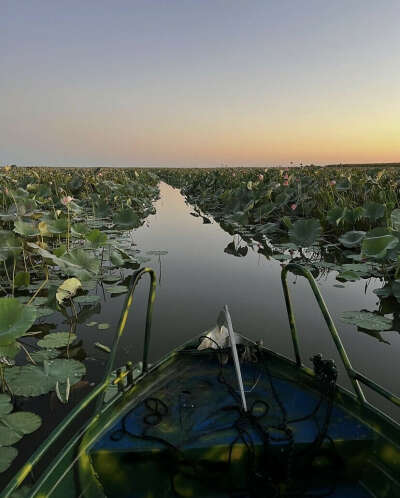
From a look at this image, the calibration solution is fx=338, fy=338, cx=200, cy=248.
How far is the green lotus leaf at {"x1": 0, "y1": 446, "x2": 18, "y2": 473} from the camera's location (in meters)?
1.50

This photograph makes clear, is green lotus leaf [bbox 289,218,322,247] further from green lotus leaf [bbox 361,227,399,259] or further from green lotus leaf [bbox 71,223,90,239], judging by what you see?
green lotus leaf [bbox 71,223,90,239]

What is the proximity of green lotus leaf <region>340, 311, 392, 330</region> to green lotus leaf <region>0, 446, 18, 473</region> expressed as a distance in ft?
8.61

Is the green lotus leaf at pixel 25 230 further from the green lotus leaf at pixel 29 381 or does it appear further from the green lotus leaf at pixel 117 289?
the green lotus leaf at pixel 29 381

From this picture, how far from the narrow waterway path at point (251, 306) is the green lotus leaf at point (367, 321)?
0.16 metres

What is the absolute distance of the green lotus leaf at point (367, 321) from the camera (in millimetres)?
2891

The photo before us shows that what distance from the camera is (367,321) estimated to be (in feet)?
9.86

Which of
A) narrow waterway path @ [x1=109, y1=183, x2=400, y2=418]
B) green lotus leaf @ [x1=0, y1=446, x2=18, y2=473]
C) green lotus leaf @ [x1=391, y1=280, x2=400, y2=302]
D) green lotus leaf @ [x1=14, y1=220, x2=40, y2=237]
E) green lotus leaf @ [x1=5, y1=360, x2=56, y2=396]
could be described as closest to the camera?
green lotus leaf @ [x1=0, y1=446, x2=18, y2=473]

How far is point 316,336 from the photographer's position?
10.2 feet

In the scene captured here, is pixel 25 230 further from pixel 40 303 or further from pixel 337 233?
pixel 337 233

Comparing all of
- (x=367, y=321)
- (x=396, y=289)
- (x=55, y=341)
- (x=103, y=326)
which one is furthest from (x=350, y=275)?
(x=55, y=341)

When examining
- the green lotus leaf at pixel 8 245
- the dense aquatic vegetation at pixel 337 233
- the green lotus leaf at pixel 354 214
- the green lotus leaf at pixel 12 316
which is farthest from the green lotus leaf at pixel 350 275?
the green lotus leaf at pixel 8 245

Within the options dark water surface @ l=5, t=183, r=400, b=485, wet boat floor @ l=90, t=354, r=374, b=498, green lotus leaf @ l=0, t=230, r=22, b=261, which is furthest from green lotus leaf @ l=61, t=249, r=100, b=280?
wet boat floor @ l=90, t=354, r=374, b=498

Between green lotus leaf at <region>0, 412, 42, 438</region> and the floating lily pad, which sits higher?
green lotus leaf at <region>0, 412, 42, 438</region>

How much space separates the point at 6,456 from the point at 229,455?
1026 millimetres
